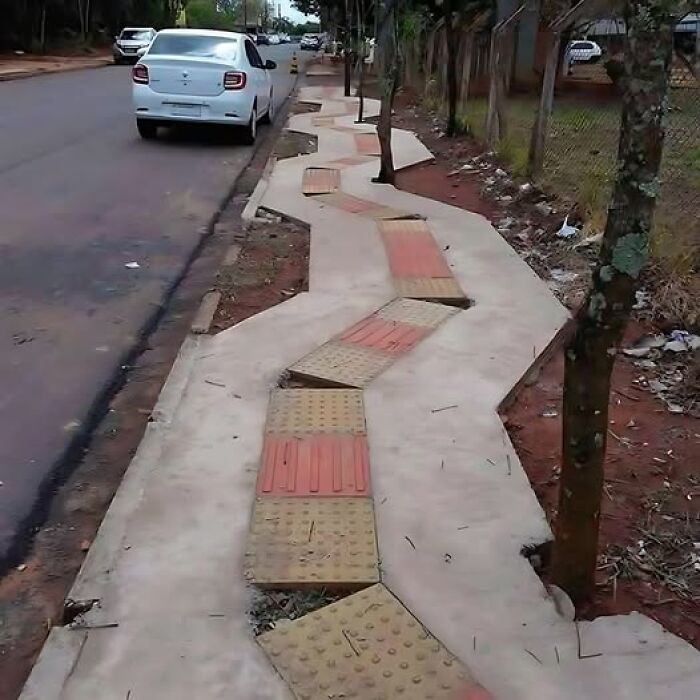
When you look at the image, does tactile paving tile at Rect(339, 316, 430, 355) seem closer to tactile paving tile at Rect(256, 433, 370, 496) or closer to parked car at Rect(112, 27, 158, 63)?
tactile paving tile at Rect(256, 433, 370, 496)

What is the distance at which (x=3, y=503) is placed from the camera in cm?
363

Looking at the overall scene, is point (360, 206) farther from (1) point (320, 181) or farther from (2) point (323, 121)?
(2) point (323, 121)

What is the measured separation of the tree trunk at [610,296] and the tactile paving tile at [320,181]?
733 cm

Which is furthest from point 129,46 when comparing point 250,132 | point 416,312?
point 416,312

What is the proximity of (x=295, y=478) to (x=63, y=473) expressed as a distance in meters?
1.07

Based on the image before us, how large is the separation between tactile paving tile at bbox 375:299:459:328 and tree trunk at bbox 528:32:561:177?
389 cm

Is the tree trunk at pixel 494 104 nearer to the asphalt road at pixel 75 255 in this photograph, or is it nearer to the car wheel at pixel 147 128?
the asphalt road at pixel 75 255

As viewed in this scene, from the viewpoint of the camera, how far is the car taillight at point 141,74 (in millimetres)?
12875

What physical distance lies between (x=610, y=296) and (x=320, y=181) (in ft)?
26.9

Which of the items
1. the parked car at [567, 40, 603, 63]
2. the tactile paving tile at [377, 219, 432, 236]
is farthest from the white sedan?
the parked car at [567, 40, 603, 63]

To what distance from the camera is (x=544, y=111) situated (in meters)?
8.95

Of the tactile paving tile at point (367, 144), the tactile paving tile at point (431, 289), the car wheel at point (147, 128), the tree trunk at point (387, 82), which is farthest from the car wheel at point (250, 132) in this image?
the tactile paving tile at point (431, 289)

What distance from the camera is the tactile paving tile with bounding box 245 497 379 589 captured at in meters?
3.01

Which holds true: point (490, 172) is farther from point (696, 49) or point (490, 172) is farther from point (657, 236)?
point (657, 236)
